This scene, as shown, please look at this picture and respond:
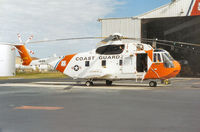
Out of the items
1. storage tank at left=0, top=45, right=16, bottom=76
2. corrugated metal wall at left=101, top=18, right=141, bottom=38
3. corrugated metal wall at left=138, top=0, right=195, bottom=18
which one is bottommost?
storage tank at left=0, top=45, right=16, bottom=76

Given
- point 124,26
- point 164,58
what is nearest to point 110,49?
point 164,58

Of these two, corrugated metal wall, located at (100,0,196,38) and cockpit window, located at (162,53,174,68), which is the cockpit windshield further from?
corrugated metal wall, located at (100,0,196,38)

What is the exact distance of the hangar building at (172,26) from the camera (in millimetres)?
31766

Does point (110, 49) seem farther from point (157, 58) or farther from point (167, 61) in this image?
point (167, 61)

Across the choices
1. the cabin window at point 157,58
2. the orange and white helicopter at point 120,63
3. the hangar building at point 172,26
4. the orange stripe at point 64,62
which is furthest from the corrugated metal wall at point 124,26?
the cabin window at point 157,58

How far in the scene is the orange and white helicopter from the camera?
16.9m

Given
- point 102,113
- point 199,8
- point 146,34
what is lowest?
point 102,113

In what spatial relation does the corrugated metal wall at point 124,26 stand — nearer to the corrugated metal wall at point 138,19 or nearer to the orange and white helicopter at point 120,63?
the corrugated metal wall at point 138,19

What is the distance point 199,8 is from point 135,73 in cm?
1922

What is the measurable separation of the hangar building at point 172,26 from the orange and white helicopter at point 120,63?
10.1m

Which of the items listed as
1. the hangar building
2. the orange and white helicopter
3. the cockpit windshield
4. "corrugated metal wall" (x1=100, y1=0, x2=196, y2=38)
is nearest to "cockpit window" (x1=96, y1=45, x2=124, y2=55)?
the orange and white helicopter

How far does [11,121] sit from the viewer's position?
578 cm

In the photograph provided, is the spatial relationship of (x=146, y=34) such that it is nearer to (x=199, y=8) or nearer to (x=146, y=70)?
(x=199, y=8)

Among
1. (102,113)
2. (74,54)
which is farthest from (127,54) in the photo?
(102,113)
